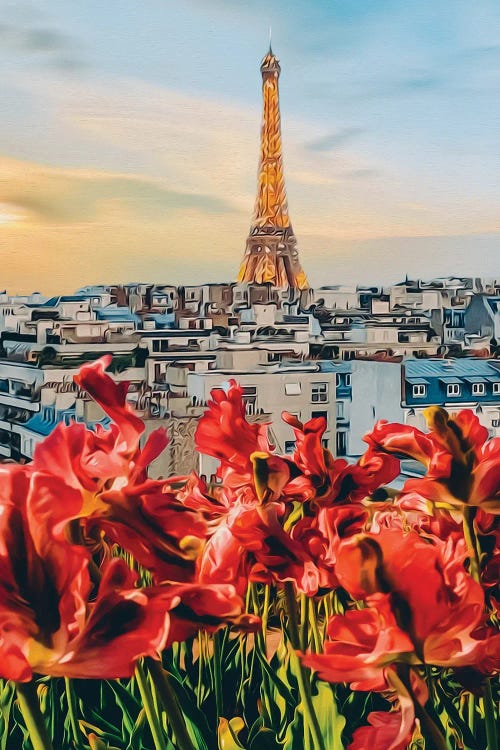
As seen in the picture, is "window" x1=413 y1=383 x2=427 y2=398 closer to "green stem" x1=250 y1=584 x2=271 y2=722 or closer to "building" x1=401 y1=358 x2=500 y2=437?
"building" x1=401 y1=358 x2=500 y2=437

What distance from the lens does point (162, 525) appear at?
1.02 feet

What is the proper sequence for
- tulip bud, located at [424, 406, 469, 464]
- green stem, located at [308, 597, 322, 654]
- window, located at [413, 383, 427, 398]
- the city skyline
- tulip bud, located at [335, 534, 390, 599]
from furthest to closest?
1. window, located at [413, 383, 427, 398]
2. the city skyline
3. green stem, located at [308, 597, 322, 654]
4. tulip bud, located at [424, 406, 469, 464]
5. tulip bud, located at [335, 534, 390, 599]

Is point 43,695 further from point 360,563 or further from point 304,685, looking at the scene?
point 360,563

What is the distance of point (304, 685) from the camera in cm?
35


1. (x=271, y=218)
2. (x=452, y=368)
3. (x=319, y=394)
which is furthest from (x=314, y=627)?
(x=271, y=218)

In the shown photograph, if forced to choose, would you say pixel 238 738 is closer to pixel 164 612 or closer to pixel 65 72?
pixel 164 612

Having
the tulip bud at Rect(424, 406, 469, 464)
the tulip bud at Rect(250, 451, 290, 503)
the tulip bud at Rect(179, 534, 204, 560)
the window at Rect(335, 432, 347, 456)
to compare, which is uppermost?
the tulip bud at Rect(424, 406, 469, 464)

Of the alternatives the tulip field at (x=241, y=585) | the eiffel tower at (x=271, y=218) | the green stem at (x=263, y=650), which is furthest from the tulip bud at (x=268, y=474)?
the eiffel tower at (x=271, y=218)

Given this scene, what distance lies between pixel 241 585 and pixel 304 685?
59 millimetres

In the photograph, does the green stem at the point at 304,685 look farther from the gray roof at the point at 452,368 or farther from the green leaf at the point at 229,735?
the gray roof at the point at 452,368

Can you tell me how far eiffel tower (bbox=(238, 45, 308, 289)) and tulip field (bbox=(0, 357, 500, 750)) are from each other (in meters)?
1.49

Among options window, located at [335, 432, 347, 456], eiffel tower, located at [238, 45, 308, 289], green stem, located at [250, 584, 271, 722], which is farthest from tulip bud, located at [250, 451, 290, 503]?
window, located at [335, 432, 347, 456]

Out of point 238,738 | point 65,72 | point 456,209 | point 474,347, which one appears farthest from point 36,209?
point 238,738

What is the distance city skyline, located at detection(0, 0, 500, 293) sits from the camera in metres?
1.87
